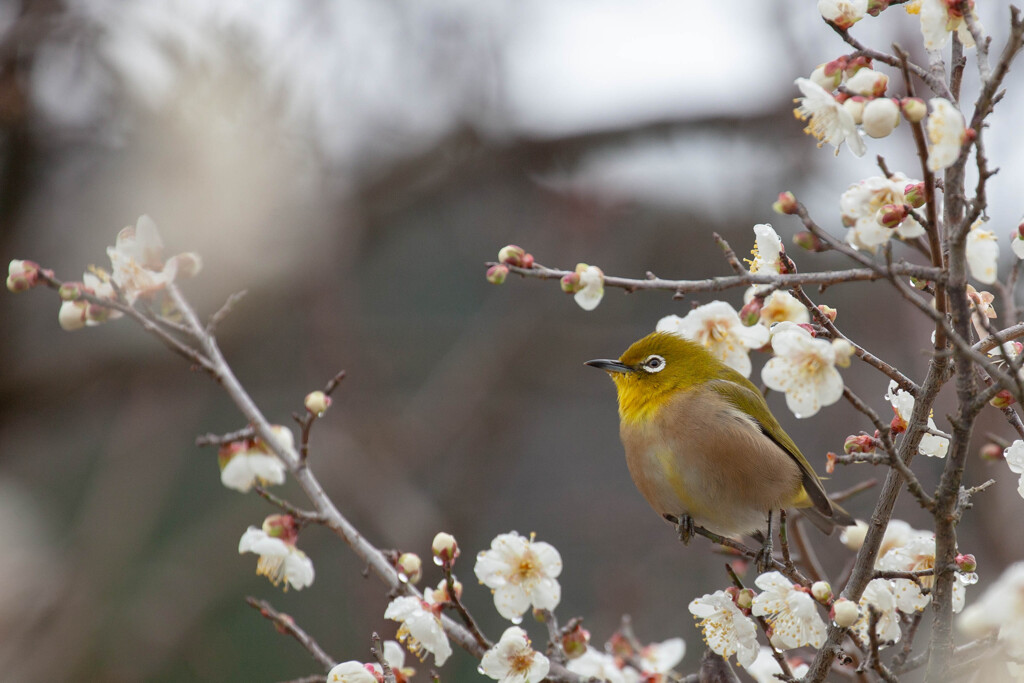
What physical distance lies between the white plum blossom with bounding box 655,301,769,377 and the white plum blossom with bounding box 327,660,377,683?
41.6 inches

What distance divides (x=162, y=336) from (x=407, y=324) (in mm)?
4564

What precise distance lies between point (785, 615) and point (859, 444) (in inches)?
14.2

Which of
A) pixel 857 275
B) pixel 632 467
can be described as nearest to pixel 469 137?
pixel 632 467

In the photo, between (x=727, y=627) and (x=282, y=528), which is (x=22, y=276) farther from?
(x=727, y=627)

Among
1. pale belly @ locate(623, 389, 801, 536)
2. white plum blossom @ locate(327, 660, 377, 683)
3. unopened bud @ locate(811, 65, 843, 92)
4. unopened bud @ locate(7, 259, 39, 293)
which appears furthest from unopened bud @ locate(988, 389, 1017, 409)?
unopened bud @ locate(7, 259, 39, 293)

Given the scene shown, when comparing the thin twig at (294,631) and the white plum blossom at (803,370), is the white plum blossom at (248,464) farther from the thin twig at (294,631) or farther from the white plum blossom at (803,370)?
the white plum blossom at (803,370)

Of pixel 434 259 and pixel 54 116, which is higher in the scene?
pixel 54 116

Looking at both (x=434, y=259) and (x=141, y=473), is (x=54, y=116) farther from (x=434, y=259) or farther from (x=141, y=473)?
(x=434, y=259)

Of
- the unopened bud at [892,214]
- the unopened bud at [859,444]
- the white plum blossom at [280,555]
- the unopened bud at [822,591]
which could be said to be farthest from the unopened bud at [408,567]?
the unopened bud at [892,214]

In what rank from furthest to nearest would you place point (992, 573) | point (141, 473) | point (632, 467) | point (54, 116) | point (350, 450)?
point (350, 450), point (141, 473), point (54, 116), point (992, 573), point (632, 467)

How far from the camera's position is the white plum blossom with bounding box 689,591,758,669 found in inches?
69.9

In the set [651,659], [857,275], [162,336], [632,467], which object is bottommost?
[651,659]

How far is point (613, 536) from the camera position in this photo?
5.76 meters

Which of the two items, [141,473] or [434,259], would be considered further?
[434,259]
